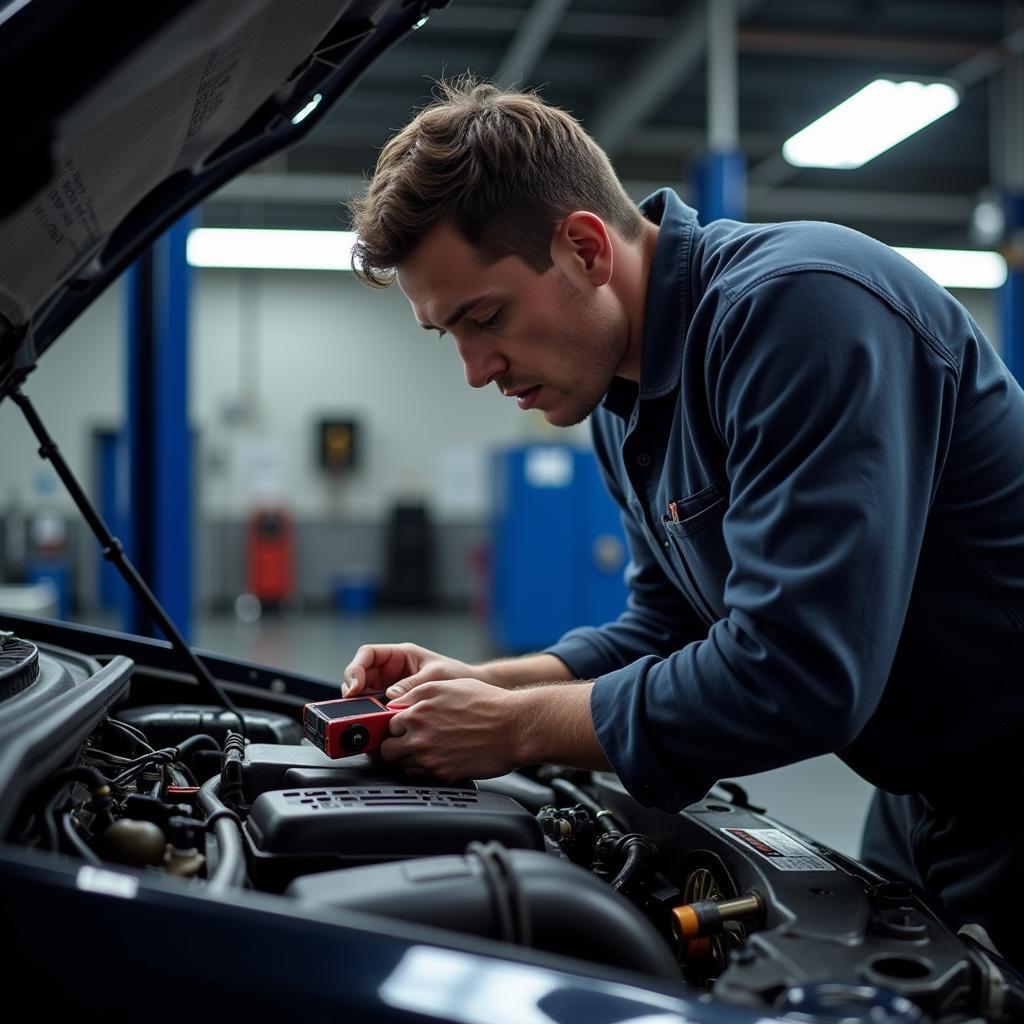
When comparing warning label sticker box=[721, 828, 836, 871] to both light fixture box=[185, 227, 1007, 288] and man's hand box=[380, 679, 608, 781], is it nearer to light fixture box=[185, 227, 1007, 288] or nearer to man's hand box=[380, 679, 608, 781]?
man's hand box=[380, 679, 608, 781]

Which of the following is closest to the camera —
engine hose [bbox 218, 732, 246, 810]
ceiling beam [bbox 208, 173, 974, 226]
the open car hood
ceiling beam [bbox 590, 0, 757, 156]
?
the open car hood

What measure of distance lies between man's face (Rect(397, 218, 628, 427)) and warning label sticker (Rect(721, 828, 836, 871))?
1.90ft

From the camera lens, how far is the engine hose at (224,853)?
2.70ft

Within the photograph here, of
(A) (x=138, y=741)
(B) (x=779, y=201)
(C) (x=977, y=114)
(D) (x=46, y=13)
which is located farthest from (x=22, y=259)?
(B) (x=779, y=201)

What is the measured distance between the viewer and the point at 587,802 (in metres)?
1.45

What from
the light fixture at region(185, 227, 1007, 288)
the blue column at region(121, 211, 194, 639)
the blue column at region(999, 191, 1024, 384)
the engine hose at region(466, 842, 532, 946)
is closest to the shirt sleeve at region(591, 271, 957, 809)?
the engine hose at region(466, 842, 532, 946)

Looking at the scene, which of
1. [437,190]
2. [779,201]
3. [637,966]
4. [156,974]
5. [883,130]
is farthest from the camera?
[779,201]

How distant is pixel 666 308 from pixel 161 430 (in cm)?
256

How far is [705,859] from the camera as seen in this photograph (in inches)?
46.9

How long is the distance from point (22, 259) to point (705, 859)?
1.05m

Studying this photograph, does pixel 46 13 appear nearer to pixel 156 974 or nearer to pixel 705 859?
pixel 156 974

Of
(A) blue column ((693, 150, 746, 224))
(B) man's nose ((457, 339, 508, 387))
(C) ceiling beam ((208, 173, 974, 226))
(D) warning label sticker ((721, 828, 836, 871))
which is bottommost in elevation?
(D) warning label sticker ((721, 828, 836, 871))

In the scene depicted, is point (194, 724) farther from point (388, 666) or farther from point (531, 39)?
point (531, 39)

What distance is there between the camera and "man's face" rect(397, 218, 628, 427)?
1260 mm
